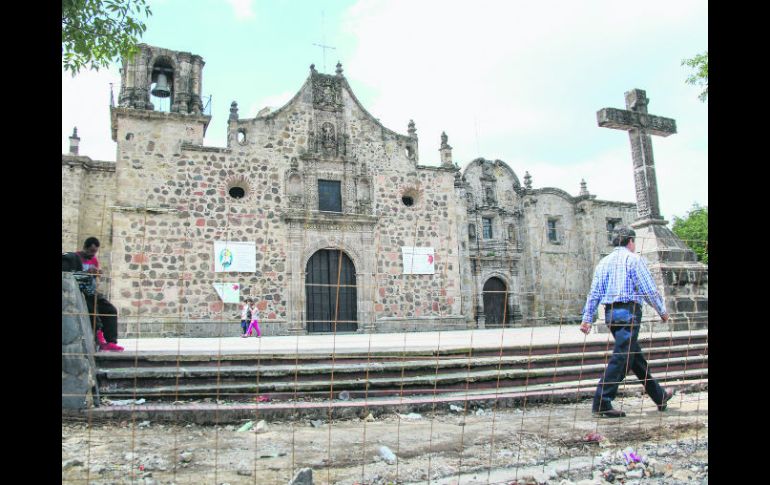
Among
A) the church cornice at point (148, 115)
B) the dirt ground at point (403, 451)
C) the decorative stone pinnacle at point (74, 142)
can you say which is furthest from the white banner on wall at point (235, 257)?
the decorative stone pinnacle at point (74, 142)

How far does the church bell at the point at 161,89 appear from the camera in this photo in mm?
15852

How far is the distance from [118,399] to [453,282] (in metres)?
13.6

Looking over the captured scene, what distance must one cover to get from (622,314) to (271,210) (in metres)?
12.7

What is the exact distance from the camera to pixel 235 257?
15656 mm

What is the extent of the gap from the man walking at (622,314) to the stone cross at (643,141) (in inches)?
232

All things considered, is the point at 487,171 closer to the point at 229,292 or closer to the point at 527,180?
the point at 527,180

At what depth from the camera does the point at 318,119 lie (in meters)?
17.5

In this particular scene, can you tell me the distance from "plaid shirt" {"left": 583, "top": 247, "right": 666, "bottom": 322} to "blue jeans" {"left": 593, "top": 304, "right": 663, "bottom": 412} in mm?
105

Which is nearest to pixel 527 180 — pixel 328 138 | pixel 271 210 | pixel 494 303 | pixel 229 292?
pixel 494 303

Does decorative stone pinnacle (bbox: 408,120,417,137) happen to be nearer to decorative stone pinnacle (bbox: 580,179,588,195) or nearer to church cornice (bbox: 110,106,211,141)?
church cornice (bbox: 110,106,211,141)

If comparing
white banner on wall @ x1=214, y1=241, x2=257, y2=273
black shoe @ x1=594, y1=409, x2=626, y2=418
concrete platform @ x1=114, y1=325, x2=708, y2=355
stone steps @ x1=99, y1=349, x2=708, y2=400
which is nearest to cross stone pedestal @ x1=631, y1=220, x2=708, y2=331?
concrete platform @ x1=114, y1=325, x2=708, y2=355

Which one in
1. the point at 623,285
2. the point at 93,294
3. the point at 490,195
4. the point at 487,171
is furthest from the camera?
the point at 487,171

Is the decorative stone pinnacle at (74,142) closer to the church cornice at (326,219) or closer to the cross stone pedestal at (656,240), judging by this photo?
the church cornice at (326,219)
